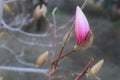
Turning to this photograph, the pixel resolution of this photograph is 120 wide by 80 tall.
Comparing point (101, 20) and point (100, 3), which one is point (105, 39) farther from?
point (100, 3)

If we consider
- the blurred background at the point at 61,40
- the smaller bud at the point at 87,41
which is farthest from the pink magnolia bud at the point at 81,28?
the blurred background at the point at 61,40

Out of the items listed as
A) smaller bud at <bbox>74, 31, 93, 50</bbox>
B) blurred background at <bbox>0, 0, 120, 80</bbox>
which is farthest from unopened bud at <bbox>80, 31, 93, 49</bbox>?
blurred background at <bbox>0, 0, 120, 80</bbox>

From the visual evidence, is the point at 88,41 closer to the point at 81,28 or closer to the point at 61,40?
the point at 81,28

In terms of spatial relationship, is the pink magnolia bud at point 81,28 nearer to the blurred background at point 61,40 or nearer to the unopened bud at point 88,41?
the unopened bud at point 88,41

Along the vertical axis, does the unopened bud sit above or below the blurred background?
above

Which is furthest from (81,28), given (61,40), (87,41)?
(61,40)

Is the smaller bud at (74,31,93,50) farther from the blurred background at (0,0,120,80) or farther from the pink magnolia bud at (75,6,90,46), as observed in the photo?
the blurred background at (0,0,120,80)

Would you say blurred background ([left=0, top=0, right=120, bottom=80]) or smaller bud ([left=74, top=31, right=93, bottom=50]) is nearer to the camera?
smaller bud ([left=74, top=31, right=93, bottom=50])

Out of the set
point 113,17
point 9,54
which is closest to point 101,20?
point 113,17
